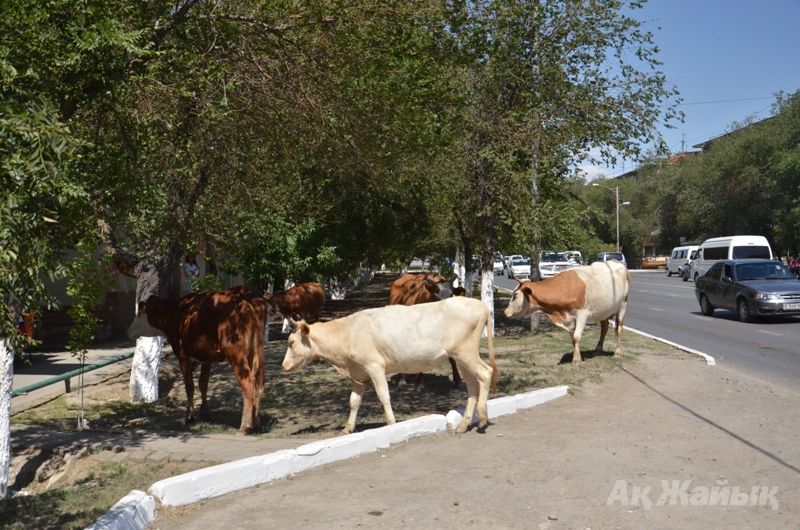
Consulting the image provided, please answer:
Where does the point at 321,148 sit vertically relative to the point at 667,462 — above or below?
above

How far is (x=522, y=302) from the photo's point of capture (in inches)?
561

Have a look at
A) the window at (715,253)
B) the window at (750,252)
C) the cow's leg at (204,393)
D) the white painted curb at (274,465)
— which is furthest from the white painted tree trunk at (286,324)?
the window at (715,253)

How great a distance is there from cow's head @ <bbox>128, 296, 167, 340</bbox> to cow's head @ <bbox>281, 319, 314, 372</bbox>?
2375 millimetres

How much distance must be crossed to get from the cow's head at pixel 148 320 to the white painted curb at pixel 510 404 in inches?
162

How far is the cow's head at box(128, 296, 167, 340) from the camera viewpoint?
1050 centimetres

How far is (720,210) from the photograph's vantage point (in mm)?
65250

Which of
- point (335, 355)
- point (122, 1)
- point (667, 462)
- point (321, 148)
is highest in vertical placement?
point (122, 1)

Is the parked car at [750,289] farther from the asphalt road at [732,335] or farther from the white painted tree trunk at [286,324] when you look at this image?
the white painted tree trunk at [286,324]

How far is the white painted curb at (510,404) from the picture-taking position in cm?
873

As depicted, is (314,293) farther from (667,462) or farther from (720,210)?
(720,210)

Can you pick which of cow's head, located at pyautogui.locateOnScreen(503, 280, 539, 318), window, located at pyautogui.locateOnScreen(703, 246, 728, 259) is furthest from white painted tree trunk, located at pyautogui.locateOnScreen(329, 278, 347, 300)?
cow's head, located at pyautogui.locateOnScreen(503, 280, 539, 318)

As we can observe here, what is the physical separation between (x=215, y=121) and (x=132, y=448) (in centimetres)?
421

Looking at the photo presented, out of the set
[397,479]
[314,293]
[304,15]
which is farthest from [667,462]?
[314,293]

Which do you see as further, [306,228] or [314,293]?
[306,228]
